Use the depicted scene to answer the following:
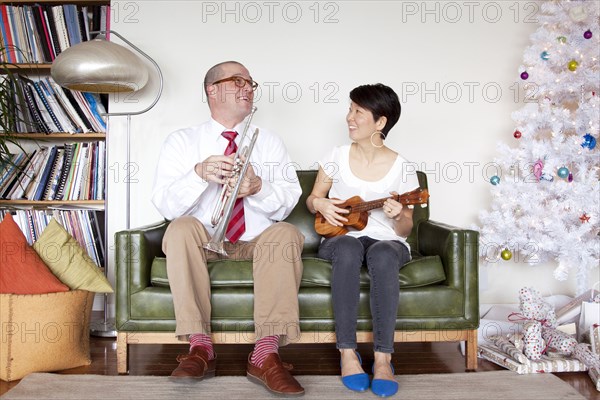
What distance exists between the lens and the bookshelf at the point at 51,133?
11.3 ft

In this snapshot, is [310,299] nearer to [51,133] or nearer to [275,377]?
[275,377]

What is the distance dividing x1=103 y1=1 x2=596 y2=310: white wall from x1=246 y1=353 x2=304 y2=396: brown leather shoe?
5.02 ft

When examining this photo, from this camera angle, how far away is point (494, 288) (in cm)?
366

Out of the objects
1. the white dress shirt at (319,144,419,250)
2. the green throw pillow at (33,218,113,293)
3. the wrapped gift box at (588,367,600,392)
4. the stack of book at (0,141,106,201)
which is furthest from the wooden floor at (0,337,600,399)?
the stack of book at (0,141,106,201)

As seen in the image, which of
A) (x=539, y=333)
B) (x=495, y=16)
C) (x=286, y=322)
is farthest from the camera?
(x=495, y=16)

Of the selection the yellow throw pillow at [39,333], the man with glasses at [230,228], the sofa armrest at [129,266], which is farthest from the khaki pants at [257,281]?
the yellow throw pillow at [39,333]

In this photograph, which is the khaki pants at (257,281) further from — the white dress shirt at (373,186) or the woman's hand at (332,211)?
the white dress shirt at (373,186)

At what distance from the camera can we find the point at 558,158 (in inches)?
124

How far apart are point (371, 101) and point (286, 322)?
102cm

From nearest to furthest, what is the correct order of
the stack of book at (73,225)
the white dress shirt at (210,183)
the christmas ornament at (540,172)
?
Result: 1. the white dress shirt at (210,183)
2. the christmas ornament at (540,172)
3. the stack of book at (73,225)

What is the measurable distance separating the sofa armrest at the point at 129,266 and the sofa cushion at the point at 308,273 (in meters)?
0.05

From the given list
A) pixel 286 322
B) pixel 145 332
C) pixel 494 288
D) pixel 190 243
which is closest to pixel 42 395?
pixel 145 332

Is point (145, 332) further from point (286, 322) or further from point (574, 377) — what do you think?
point (574, 377)

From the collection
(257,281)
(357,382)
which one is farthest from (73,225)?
(357,382)
